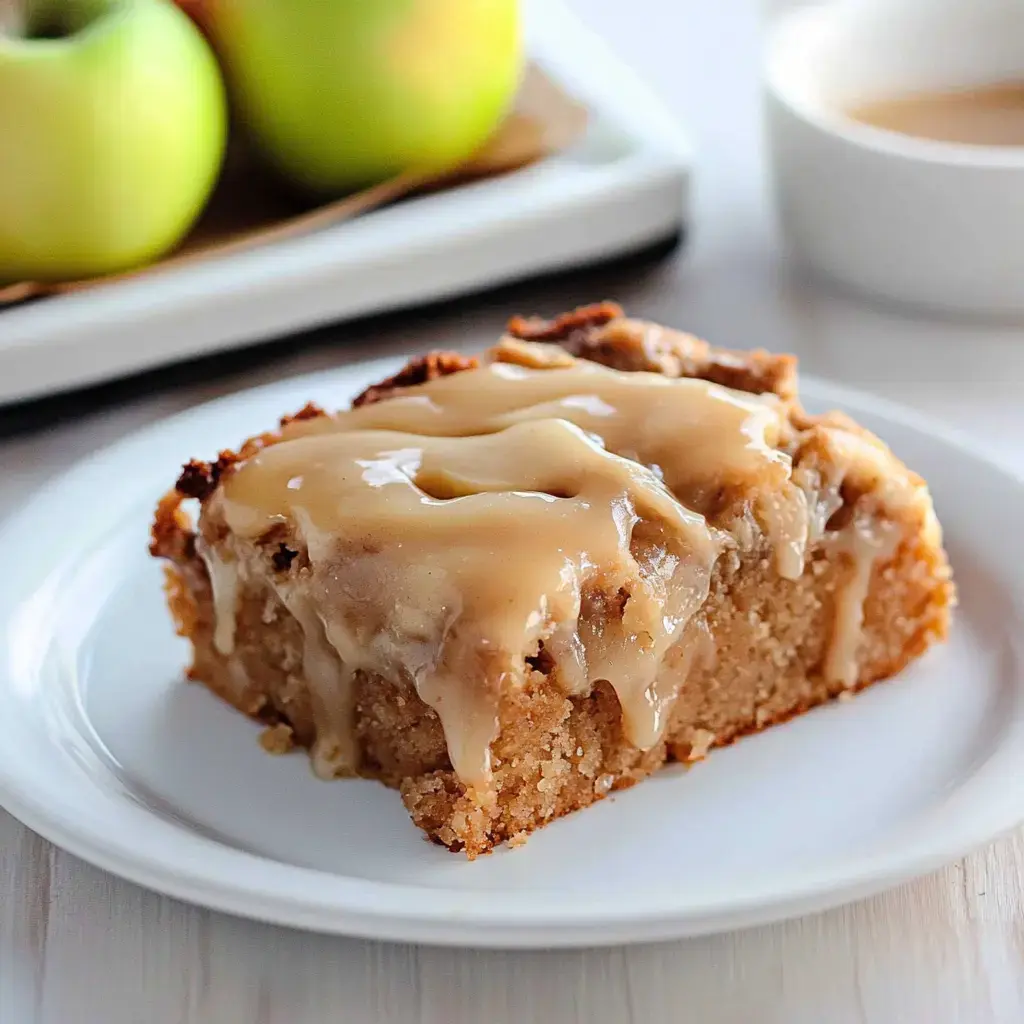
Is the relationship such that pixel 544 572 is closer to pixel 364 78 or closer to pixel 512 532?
pixel 512 532

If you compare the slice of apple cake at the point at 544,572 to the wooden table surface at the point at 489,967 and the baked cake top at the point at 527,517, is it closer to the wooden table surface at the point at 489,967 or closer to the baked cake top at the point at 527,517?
the baked cake top at the point at 527,517

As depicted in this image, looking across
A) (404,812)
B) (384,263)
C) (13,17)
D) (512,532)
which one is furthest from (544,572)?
(13,17)

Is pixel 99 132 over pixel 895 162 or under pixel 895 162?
over

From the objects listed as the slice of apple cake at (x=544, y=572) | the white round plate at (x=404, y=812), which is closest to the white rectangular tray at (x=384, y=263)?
the white round plate at (x=404, y=812)

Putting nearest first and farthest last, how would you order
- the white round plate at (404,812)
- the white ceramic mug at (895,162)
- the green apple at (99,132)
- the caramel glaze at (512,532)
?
the white round plate at (404,812) → the caramel glaze at (512,532) → the green apple at (99,132) → the white ceramic mug at (895,162)

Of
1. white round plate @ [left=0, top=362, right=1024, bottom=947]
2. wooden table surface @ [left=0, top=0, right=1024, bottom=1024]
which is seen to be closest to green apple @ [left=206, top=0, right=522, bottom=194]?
white round plate @ [left=0, top=362, right=1024, bottom=947]

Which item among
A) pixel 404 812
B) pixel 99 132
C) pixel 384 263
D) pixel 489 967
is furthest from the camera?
pixel 384 263
